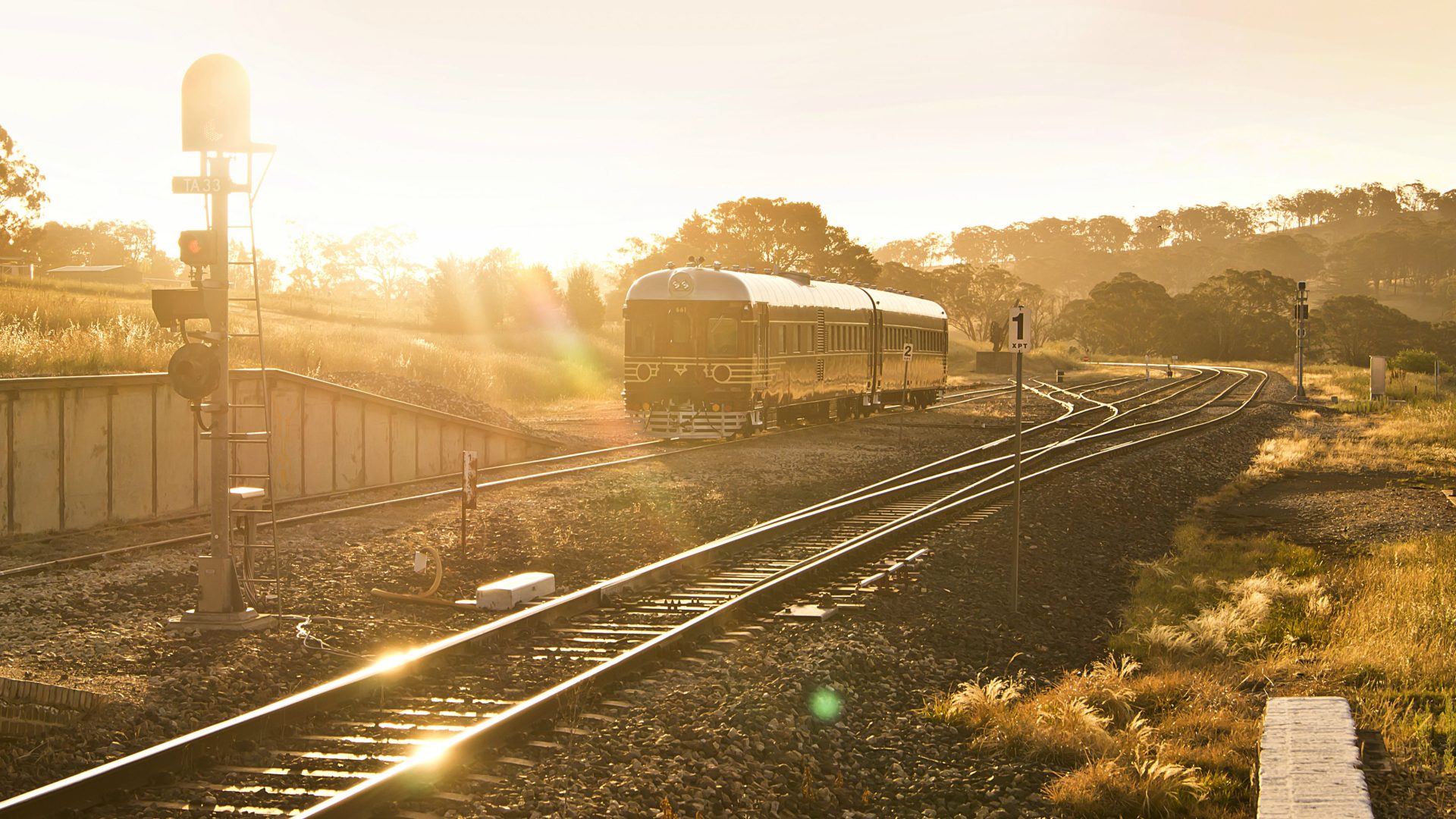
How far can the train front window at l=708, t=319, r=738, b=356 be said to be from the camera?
Result: 23969 mm

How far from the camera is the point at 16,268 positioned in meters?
57.3

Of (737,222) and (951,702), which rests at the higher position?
(737,222)

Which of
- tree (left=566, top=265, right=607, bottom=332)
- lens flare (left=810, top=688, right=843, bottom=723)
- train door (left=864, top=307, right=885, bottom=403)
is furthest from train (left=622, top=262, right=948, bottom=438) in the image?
tree (left=566, top=265, right=607, bottom=332)

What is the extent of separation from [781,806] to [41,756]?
151 inches

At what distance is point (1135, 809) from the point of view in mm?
6320

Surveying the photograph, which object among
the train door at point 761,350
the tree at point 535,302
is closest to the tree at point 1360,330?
the tree at point 535,302

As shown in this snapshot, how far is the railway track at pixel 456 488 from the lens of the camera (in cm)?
1170

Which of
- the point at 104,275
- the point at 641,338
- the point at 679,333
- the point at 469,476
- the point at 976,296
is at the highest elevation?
the point at 976,296

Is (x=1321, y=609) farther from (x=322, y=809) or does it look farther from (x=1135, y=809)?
(x=322, y=809)

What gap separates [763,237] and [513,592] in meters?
76.3

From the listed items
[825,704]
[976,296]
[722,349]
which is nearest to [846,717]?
[825,704]

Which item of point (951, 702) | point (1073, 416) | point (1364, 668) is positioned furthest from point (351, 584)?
point (1073, 416)

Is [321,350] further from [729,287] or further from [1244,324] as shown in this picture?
[1244,324]

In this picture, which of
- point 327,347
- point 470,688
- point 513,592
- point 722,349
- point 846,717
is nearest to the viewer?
point 846,717
